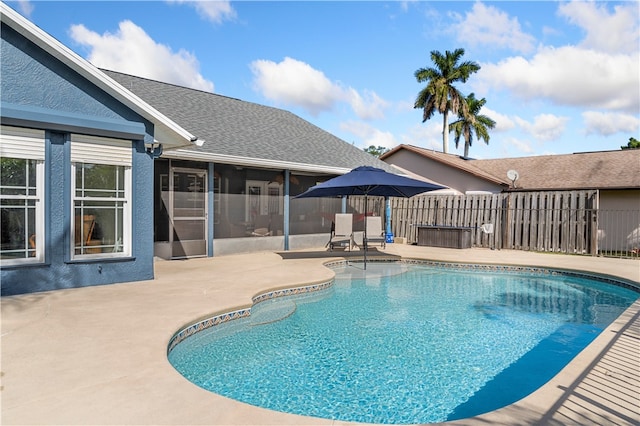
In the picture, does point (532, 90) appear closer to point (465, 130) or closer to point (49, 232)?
point (465, 130)

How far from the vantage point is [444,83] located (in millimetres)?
33469

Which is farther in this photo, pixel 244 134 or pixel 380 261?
pixel 244 134

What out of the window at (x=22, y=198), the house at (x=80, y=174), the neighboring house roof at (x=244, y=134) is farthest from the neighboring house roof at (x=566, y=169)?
the window at (x=22, y=198)

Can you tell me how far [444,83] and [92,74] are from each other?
101 feet

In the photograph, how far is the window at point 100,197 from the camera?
24.3ft

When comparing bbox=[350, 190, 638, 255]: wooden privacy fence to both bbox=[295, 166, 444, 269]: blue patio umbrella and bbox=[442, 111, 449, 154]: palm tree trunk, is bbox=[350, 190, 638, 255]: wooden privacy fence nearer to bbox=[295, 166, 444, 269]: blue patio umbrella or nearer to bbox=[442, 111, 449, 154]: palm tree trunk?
bbox=[295, 166, 444, 269]: blue patio umbrella

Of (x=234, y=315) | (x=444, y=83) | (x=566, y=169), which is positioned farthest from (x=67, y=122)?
(x=444, y=83)

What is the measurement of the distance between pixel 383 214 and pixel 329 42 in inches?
299

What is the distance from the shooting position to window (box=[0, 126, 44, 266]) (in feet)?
22.0

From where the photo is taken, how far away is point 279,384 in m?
4.51

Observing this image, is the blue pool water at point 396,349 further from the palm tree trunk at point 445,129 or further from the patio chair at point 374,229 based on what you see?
the palm tree trunk at point 445,129

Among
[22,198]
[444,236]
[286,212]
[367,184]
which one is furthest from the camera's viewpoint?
[444,236]

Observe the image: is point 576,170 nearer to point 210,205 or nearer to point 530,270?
point 530,270

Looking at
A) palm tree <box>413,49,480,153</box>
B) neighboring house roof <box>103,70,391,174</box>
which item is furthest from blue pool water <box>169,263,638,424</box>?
palm tree <box>413,49,480,153</box>
